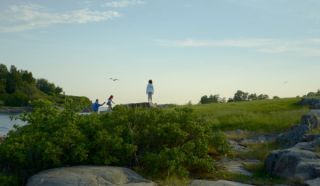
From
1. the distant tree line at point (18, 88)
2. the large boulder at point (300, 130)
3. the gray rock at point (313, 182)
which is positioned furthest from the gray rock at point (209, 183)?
the distant tree line at point (18, 88)

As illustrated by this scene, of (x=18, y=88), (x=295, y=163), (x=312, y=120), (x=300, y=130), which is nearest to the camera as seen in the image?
(x=295, y=163)

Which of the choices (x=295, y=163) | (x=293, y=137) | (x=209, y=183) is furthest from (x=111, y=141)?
(x=293, y=137)

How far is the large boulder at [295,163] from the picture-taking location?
44.7 feet

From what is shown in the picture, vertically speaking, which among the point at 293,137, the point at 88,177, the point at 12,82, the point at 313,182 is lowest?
the point at 313,182

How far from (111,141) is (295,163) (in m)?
4.82

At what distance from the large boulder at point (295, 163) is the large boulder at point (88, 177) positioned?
399 centimetres

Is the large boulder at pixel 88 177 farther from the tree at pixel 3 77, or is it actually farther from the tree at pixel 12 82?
the tree at pixel 12 82

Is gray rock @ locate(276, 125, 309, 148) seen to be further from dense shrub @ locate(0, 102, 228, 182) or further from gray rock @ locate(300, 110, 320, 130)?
dense shrub @ locate(0, 102, 228, 182)

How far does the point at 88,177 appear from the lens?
11.7m

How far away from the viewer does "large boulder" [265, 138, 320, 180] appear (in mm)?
13609

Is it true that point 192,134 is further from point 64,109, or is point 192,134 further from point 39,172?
point 39,172

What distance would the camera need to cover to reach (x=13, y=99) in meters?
107

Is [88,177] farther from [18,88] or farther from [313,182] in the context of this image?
[18,88]

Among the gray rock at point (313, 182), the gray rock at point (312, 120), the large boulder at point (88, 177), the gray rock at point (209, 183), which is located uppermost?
the gray rock at point (312, 120)
